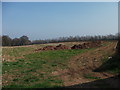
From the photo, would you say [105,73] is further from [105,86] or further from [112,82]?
[105,86]

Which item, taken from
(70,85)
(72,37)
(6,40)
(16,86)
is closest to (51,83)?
(70,85)

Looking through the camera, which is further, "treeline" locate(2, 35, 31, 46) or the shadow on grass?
"treeline" locate(2, 35, 31, 46)

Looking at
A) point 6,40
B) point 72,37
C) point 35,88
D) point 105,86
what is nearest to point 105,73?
point 105,86

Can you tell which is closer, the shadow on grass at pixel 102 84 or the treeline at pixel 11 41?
the shadow on grass at pixel 102 84

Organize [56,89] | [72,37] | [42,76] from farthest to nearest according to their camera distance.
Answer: [72,37] → [42,76] → [56,89]

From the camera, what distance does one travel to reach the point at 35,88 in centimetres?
660

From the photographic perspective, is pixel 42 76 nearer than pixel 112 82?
No

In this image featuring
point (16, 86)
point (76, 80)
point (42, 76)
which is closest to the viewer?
point (16, 86)

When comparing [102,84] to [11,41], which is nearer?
[102,84]

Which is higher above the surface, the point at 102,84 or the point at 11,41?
the point at 11,41

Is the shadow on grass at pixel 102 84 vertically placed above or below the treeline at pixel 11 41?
below

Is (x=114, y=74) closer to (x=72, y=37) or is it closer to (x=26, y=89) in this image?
(x=26, y=89)

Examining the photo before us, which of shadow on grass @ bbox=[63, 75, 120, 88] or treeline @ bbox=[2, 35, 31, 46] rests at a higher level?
treeline @ bbox=[2, 35, 31, 46]

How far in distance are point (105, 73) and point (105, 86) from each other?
2.30m
